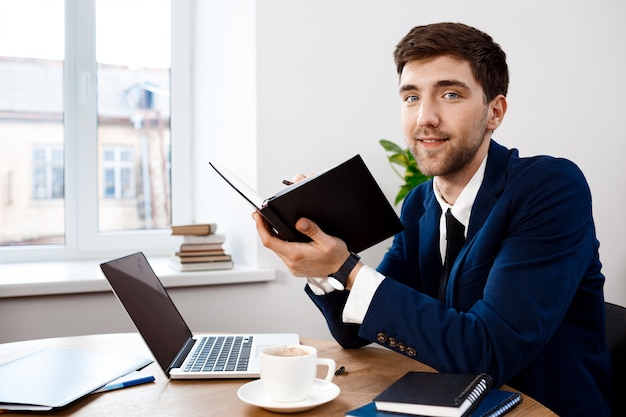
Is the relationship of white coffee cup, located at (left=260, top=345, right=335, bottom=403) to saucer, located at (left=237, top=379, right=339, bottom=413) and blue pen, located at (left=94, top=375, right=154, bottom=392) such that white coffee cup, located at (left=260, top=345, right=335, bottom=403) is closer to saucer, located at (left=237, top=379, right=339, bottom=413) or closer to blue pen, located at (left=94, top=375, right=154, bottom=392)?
saucer, located at (left=237, top=379, right=339, bottom=413)

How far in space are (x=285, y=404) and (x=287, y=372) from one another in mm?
55

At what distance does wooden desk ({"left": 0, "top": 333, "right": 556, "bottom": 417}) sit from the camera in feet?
3.13

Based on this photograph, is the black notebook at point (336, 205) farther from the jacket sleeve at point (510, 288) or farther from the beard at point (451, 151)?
the beard at point (451, 151)

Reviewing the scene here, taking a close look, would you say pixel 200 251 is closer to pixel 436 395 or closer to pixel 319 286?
pixel 319 286

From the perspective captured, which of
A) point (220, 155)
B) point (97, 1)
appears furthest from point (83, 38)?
point (220, 155)

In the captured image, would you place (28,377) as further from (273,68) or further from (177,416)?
(273,68)

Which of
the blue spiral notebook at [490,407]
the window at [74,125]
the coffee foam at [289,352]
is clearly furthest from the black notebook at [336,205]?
the window at [74,125]

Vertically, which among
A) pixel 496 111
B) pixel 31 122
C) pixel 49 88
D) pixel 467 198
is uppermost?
pixel 49 88

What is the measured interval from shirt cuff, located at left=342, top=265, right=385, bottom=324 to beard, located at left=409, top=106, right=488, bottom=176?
0.40 meters

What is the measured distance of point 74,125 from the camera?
2504 mm

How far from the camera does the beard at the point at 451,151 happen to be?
1.42m

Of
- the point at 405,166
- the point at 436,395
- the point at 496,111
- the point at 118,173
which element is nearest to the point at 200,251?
the point at 118,173

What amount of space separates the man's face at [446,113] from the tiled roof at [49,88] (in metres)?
1.57

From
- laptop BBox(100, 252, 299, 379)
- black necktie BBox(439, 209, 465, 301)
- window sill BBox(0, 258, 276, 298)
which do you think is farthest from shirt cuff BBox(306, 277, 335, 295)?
window sill BBox(0, 258, 276, 298)
